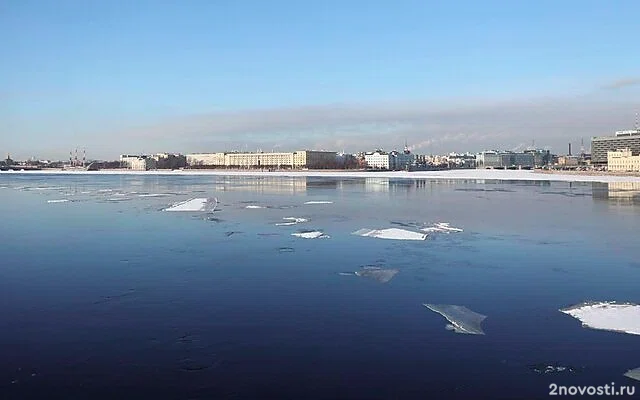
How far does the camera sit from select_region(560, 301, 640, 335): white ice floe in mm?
4602

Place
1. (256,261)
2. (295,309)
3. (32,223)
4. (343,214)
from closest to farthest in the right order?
(295,309), (256,261), (32,223), (343,214)

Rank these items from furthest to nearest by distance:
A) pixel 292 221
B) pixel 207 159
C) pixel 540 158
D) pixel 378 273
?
pixel 540 158 → pixel 207 159 → pixel 292 221 → pixel 378 273

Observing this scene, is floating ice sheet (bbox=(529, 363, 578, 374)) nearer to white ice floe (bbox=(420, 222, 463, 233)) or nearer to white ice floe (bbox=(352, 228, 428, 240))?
white ice floe (bbox=(352, 228, 428, 240))

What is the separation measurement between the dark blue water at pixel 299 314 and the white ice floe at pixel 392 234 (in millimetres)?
460

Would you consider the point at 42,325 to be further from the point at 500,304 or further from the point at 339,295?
the point at 500,304

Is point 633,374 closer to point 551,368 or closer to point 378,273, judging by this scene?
point 551,368

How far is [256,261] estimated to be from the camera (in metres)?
7.56

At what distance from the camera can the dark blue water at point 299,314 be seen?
354cm

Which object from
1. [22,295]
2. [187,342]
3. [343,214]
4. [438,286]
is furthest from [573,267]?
[343,214]

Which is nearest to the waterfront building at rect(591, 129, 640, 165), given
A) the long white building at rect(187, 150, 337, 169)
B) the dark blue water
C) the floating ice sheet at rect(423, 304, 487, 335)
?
the long white building at rect(187, 150, 337, 169)

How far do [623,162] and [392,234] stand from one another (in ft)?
219

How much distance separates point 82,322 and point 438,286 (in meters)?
3.47

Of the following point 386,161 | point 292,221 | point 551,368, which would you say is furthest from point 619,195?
point 386,161

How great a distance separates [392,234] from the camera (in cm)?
1014
